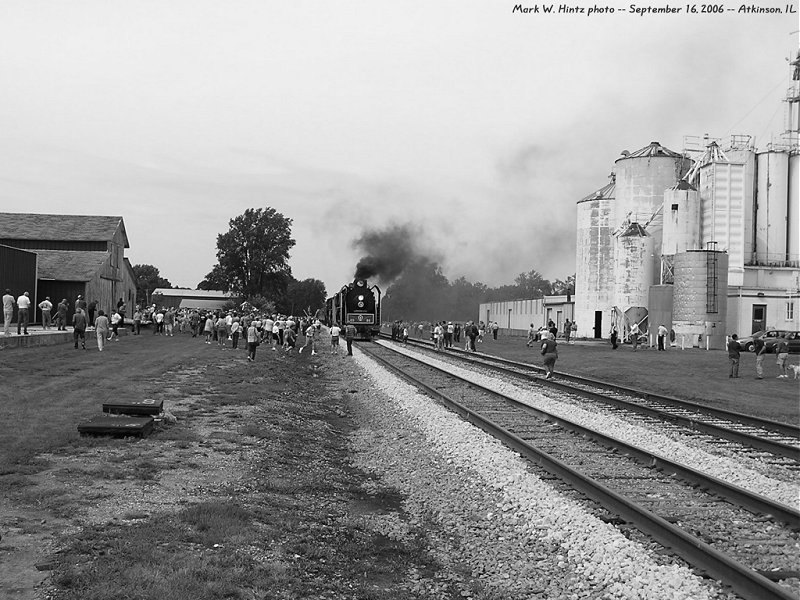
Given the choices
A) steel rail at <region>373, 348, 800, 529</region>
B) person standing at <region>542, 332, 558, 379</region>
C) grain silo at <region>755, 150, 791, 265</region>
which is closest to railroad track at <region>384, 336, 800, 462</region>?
person standing at <region>542, 332, 558, 379</region>

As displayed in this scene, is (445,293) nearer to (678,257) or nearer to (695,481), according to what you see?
(678,257)

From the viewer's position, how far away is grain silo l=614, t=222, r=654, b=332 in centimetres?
5822

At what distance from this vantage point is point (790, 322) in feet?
175

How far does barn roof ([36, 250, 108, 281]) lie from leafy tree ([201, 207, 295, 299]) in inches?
1880

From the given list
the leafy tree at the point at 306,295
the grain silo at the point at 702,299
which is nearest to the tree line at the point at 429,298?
the grain silo at the point at 702,299

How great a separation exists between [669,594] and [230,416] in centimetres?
1010

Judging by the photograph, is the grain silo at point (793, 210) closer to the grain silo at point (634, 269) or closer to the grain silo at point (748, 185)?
the grain silo at point (748, 185)

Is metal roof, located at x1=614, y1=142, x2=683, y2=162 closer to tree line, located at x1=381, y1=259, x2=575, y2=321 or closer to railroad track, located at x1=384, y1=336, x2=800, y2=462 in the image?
tree line, located at x1=381, y1=259, x2=575, y2=321

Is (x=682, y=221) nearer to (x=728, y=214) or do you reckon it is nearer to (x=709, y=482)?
(x=728, y=214)

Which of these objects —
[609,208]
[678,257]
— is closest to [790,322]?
[678,257]

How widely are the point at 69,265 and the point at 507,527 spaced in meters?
44.6

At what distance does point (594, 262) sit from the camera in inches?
2518

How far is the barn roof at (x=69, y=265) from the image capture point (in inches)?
1789

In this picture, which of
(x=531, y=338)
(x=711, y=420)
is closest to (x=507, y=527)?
(x=711, y=420)
